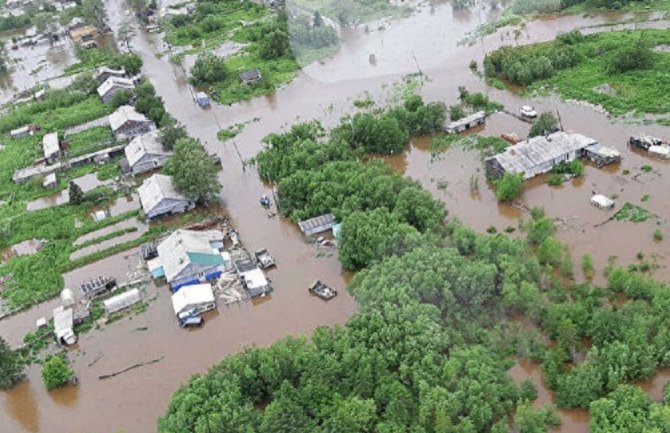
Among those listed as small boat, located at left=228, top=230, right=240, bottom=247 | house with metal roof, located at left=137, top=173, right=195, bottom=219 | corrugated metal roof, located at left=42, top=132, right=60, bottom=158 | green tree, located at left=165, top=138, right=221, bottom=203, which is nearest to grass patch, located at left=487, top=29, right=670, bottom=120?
green tree, located at left=165, top=138, right=221, bottom=203

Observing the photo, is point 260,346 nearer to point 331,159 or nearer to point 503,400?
point 503,400

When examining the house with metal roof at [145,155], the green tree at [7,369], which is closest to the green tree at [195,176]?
the house with metal roof at [145,155]

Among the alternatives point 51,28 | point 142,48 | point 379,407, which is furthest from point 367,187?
point 51,28

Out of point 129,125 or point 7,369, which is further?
point 129,125

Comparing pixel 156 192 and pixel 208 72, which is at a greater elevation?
pixel 208 72

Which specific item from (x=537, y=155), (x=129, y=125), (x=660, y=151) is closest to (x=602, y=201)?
(x=537, y=155)

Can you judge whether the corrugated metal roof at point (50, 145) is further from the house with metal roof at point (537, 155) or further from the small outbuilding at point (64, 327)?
the house with metal roof at point (537, 155)

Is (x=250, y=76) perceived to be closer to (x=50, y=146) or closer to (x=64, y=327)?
(x=50, y=146)
